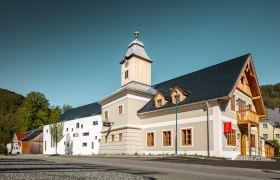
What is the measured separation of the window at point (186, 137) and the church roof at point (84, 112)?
78.8ft

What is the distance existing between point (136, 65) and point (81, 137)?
18436 mm

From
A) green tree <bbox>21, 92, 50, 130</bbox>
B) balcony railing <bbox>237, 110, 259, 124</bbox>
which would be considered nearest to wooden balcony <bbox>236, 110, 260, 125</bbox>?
balcony railing <bbox>237, 110, 259, 124</bbox>

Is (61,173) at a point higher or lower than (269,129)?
higher

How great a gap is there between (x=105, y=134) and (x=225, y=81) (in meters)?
16.8

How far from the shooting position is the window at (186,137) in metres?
25.4

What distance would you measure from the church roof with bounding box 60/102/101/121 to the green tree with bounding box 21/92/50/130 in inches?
505

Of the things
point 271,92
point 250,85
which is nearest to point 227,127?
point 250,85

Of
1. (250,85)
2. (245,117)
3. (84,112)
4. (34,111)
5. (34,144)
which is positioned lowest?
(34,144)

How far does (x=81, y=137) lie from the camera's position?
46469 mm

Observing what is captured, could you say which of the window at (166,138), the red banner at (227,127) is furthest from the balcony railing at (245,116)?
the window at (166,138)

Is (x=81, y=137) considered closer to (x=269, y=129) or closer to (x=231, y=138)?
(x=231, y=138)

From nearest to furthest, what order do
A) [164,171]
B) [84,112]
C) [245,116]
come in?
[164,171], [245,116], [84,112]

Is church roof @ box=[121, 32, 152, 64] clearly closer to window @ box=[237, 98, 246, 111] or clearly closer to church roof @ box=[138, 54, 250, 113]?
church roof @ box=[138, 54, 250, 113]

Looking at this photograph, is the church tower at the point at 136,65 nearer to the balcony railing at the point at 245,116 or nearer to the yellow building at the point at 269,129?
the balcony railing at the point at 245,116
